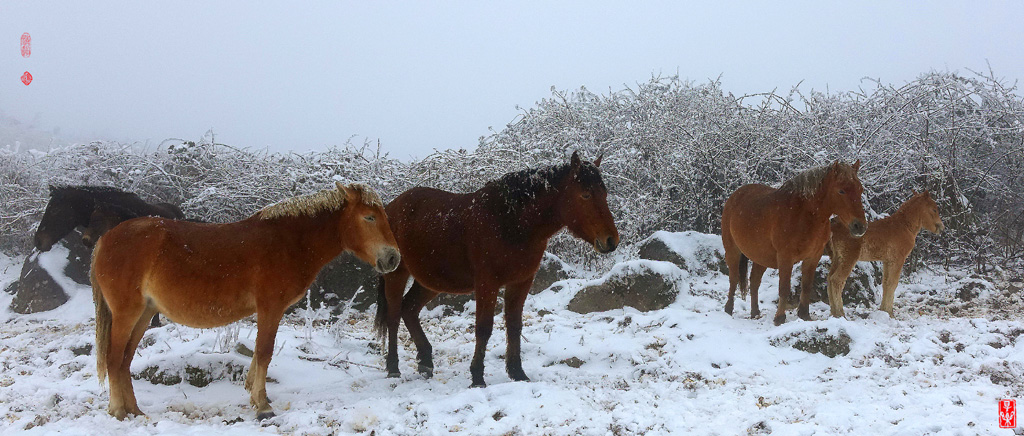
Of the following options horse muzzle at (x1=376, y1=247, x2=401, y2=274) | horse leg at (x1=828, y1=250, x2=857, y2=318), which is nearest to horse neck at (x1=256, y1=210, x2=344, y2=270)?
horse muzzle at (x1=376, y1=247, x2=401, y2=274)

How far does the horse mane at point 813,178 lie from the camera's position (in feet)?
18.9

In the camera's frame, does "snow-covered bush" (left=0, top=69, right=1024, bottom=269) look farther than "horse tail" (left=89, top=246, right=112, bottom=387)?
Yes

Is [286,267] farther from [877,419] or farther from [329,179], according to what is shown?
[329,179]

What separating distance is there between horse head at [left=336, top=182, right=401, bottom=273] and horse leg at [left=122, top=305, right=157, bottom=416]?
138 centimetres

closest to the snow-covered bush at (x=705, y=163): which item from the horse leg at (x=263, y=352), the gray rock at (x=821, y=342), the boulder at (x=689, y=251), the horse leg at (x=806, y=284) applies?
the boulder at (x=689, y=251)

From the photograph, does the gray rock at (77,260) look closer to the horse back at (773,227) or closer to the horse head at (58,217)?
the horse head at (58,217)

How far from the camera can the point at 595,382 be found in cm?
475

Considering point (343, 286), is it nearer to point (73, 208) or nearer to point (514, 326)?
point (73, 208)

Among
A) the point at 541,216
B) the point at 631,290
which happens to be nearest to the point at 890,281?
the point at 631,290

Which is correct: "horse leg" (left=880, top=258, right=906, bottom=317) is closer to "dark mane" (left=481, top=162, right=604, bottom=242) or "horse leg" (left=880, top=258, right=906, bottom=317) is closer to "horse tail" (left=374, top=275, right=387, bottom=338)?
"dark mane" (left=481, top=162, right=604, bottom=242)

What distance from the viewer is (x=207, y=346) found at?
16.7 ft

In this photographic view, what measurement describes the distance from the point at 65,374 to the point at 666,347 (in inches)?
207

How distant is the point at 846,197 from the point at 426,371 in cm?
434

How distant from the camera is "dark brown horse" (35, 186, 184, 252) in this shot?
22.8 feet
